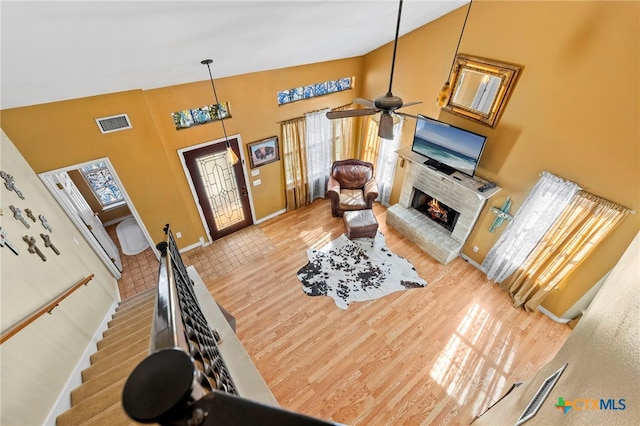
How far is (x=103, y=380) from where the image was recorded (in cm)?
240

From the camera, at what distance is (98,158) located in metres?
3.72

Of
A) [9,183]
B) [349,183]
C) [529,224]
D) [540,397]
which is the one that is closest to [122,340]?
[9,183]

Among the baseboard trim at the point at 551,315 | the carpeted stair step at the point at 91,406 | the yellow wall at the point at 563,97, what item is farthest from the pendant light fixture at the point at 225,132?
the baseboard trim at the point at 551,315

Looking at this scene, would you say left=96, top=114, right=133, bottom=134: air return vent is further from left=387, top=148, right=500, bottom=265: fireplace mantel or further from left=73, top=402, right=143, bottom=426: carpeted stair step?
left=387, top=148, right=500, bottom=265: fireplace mantel

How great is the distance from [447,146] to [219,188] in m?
3.98

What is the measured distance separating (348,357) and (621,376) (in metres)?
2.95

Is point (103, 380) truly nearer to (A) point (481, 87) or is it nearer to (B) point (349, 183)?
(B) point (349, 183)

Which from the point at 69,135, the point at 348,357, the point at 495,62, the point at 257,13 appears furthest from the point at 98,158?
the point at 495,62

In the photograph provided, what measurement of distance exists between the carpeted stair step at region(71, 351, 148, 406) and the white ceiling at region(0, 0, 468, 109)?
8.09 ft

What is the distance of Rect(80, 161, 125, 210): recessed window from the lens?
5727 millimetres

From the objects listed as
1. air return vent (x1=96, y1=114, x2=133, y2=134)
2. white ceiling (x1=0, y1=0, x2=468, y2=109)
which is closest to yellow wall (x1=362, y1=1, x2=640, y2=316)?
white ceiling (x1=0, y1=0, x2=468, y2=109)

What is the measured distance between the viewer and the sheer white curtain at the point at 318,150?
18.0 ft

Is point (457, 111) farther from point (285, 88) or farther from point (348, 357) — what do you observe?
point (348, 357)

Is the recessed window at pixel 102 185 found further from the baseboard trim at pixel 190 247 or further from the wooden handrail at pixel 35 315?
the wooden handrail at pixel 35 315
